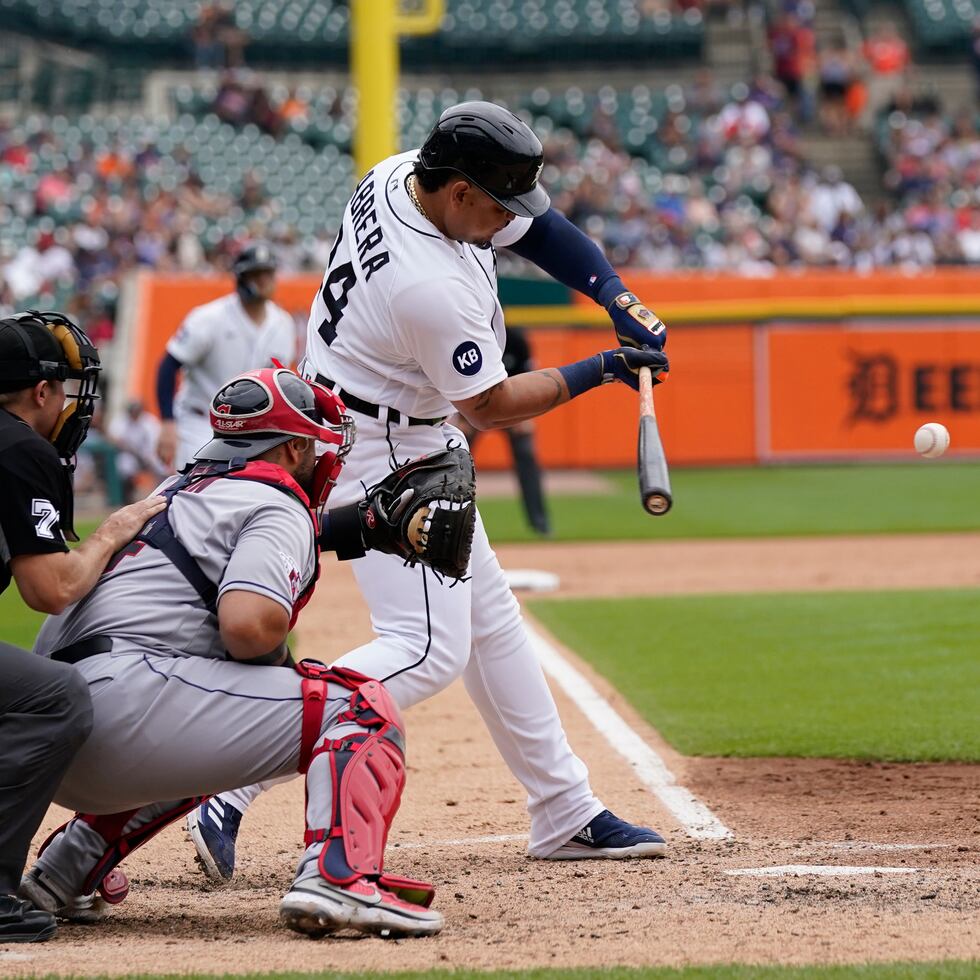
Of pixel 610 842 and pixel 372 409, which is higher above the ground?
pixel 372 409

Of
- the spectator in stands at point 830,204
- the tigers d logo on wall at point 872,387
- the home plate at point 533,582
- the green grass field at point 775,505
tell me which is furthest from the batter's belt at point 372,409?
the spectator in stands at point 830,204

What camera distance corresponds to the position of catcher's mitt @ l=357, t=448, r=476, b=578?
3.55 metres

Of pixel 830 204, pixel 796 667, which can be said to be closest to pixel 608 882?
pixel 796 667

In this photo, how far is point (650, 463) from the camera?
3.72m

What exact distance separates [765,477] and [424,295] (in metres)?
15.0

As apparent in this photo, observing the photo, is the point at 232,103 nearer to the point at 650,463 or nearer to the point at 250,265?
the point at 250,265

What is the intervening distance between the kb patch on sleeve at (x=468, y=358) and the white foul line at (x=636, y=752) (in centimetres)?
148

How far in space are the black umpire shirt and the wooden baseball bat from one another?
4.19ft

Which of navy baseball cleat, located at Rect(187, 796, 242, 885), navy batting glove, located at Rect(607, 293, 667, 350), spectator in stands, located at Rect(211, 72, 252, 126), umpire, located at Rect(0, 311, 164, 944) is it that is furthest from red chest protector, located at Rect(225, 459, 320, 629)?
spectator in stands, located at Rect(211, 72, 252, 126)

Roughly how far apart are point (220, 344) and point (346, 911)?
588cm

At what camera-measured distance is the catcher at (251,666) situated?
10.6ft

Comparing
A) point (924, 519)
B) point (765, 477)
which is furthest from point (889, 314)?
point (924, 519)

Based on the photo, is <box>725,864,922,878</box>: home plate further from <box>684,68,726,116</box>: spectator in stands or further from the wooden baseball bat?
<box>684,68,726,116</box>: spectator in stands

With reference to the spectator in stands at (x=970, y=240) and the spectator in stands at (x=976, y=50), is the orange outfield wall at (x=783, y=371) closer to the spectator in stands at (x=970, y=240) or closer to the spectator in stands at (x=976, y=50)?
the spectator in stands at (x=970, y=240)
